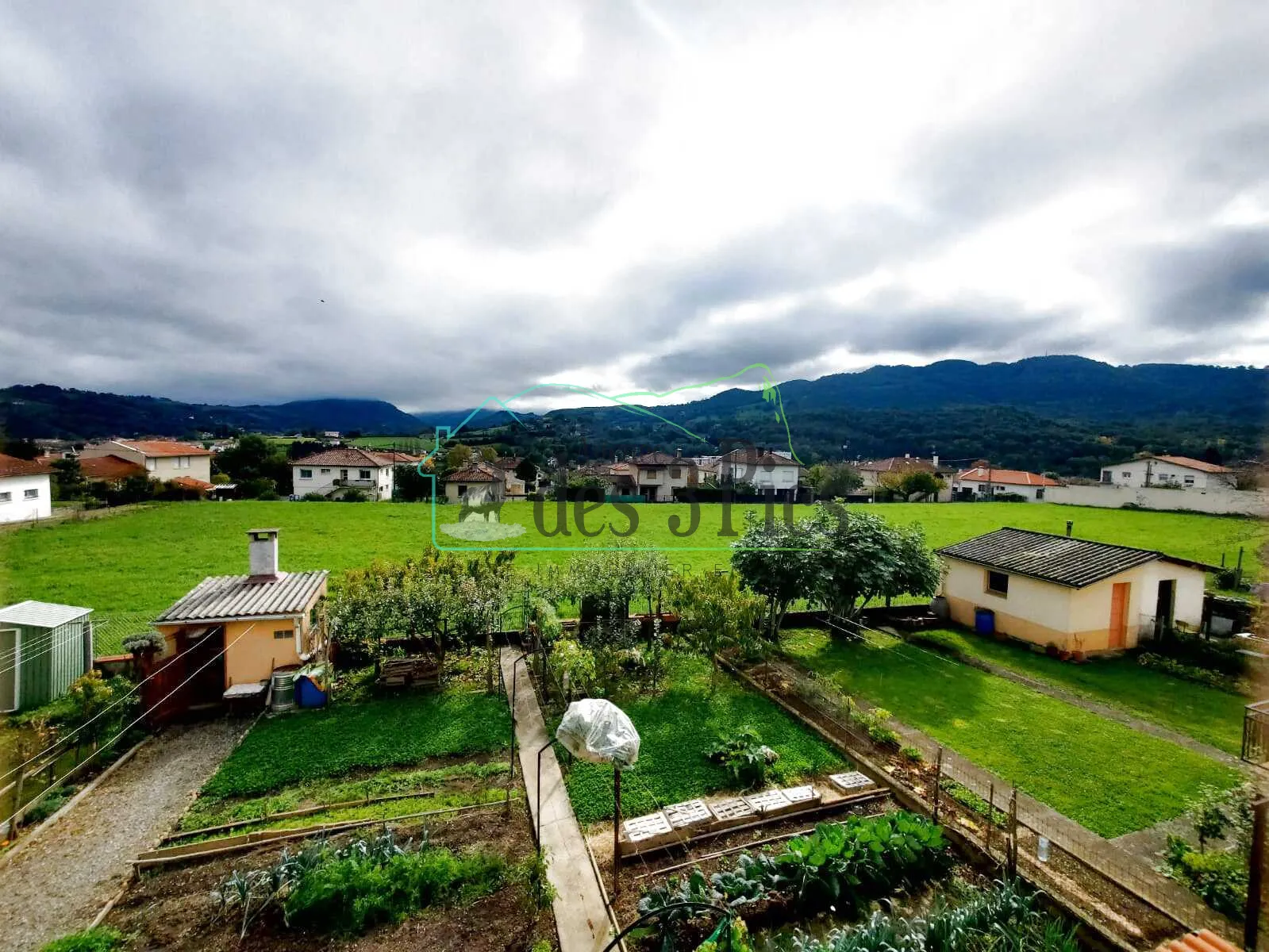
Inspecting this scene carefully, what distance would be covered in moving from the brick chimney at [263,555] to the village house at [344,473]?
2688cm

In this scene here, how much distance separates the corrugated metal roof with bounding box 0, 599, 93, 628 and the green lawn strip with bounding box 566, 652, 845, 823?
27.4 ft

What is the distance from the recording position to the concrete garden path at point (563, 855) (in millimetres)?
4590

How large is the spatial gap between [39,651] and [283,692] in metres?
3.51

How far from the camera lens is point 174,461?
1049 inches

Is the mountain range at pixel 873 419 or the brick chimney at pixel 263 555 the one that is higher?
the mountain range at pixel 873 419

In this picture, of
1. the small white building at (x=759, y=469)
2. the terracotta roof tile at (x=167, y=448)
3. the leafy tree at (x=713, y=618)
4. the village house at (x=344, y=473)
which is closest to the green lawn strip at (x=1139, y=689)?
the leafy tree at (x=713, y=618)

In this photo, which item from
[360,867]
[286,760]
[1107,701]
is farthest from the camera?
[1107,701]

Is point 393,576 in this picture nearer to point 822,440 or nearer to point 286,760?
point 286,760

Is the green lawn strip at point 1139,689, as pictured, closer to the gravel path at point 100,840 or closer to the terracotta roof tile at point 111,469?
the gravel path at point 100,840

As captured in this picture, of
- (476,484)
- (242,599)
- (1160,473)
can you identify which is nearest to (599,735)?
(242,599)

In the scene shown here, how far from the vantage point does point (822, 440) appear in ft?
136

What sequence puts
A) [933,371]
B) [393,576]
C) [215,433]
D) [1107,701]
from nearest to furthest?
[1107,701] → [393,576] → [215,433] → [933,371]

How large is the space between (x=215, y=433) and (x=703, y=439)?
98.8 feet

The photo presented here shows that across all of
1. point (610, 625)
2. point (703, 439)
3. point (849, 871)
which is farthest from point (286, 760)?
point (703, 439)
